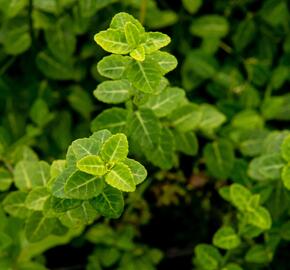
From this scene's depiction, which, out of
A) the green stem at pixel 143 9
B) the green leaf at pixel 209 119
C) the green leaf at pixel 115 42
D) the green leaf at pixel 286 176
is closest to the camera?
the green leaf at pixel 115 42

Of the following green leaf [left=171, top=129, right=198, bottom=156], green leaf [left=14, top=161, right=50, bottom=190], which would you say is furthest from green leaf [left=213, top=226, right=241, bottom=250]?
green leaf [left=14, top=161, right=50, bottom=190]

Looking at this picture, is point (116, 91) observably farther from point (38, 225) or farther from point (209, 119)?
point (209, 119)

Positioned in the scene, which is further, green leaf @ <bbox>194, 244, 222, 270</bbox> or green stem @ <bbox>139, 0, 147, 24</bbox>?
green stem @ <bbox>139, 0, 147, 24</bbox>

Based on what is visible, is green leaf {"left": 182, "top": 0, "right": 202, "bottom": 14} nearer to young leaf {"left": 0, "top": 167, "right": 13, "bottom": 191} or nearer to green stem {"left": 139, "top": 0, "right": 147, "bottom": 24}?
green stem {"left": 139, "top": 0, "right": 147, "bottom": 24}

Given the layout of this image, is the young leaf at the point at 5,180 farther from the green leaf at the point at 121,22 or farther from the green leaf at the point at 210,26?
the green leaf at the point at 210,26

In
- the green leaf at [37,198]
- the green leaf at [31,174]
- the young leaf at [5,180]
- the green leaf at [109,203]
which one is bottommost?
the young leaf at [5,180]

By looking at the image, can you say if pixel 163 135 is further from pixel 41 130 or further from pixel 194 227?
pixel 194 227

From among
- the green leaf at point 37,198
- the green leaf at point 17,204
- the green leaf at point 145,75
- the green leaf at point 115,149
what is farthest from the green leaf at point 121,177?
A: the green leaf at point 17,204

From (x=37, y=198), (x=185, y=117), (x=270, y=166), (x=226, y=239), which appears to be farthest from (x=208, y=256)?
(x=37, y=198)
